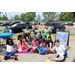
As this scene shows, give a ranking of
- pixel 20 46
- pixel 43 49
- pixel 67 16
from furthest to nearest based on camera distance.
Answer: pixel 67 16
pixel 20 46
pixel 43 49

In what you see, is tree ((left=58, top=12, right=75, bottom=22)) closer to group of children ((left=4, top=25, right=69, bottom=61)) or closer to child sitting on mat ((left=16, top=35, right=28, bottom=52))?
group of children ((left=4, top=25, right=69, bottom=61))

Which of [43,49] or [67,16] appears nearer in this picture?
[43,49]

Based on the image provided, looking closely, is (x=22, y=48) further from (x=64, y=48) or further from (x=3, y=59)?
(x=64, y=48)

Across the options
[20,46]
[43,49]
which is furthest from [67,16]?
[20,46]

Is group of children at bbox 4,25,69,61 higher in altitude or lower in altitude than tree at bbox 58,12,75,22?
lower

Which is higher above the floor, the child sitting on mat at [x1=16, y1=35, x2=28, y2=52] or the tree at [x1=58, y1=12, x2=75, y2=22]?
the tree at [x1=58, y1=12, x2=75, y2=22]

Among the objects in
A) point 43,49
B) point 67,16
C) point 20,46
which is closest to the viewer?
point 43,49

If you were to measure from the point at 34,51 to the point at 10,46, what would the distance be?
166cm

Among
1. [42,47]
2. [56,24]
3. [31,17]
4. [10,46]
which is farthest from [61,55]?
[31,17]

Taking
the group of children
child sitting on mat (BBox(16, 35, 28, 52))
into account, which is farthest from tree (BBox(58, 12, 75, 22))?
child sitting on mat (BBox(16, 35, 28, 52))

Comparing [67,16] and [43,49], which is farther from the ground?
[67,16]

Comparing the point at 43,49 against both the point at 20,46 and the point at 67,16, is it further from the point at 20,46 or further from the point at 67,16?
the point at 67,16

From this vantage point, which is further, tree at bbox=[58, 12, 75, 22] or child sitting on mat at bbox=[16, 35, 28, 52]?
child sitting on mat at bbox=[16, 35, 28, 52]

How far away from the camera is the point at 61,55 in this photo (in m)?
4.89
